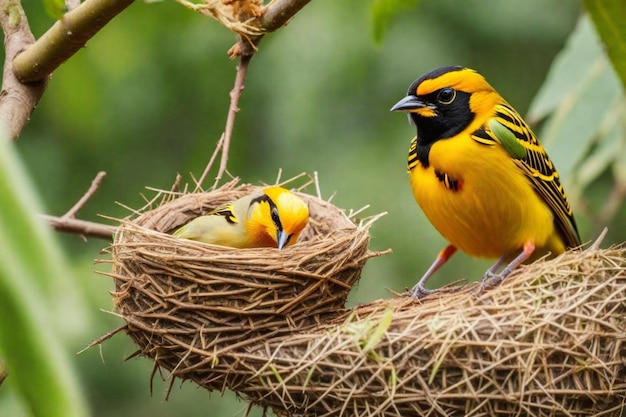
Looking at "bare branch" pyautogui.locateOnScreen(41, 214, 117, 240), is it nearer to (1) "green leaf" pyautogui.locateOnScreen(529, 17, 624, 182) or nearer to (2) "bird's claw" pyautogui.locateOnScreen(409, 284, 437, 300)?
(2) "bird's claw" pyautogui.locateOnScreen(409, 284, 437, 300)

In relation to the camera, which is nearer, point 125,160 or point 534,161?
point 534,161

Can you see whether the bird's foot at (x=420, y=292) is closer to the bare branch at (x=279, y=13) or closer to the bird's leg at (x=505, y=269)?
the bird's leg at (x=505, y=269)

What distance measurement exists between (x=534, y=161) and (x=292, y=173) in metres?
5.08

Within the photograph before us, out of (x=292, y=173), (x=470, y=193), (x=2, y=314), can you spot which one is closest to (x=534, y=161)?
(x=470, y=193)

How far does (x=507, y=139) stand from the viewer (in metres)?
3.65

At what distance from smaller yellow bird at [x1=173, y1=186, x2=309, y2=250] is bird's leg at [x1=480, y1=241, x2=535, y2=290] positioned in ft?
3.01

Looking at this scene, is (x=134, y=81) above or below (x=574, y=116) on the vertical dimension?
above

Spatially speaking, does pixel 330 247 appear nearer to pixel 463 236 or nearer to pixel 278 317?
pixel 278 317

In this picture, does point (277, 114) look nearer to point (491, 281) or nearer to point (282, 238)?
point (282, 238)

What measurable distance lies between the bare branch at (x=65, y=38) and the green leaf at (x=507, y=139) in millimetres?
2010

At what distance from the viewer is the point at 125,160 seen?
10.2 metres

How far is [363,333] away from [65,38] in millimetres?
1359

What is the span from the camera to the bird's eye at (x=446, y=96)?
3.67m

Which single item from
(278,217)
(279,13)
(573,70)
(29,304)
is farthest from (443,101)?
(29,304)
